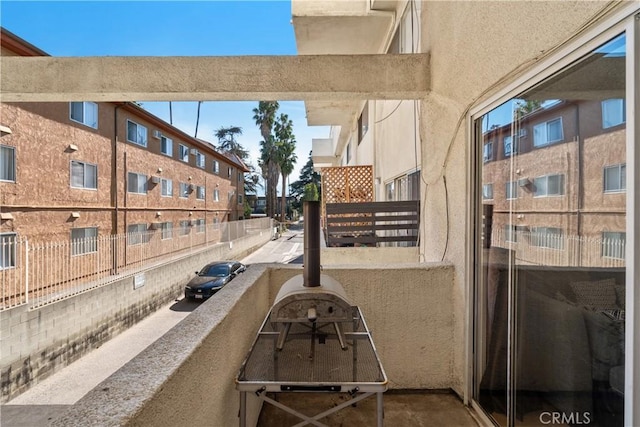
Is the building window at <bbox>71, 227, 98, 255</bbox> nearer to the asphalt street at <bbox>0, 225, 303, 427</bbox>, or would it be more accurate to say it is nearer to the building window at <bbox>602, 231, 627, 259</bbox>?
the asphalt street at <bbox>0, 225, 303, 427</bbox>

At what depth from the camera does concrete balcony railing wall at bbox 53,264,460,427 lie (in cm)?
115

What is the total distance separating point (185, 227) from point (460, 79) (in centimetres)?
1861

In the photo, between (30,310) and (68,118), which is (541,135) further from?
(68,118)

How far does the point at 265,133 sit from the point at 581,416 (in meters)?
36.1

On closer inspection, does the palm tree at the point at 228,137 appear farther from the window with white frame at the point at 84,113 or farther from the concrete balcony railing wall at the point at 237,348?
the concrete balcony railing wall at the point at 237,348

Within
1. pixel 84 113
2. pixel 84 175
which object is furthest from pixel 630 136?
pixel 84 113

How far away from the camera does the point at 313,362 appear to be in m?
2.18

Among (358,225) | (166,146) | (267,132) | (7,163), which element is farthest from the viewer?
(267,132)

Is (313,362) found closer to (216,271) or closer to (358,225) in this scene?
(358,225)

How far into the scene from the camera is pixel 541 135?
2.04 m

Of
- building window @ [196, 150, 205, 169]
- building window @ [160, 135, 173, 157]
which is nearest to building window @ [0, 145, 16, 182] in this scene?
building window @ [160, 135, 173, 157]

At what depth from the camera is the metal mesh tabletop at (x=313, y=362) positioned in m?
1.89

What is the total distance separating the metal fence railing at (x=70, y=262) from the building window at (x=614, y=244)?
30.4 feet

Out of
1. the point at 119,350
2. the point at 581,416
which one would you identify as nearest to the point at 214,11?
the point at 119,350
